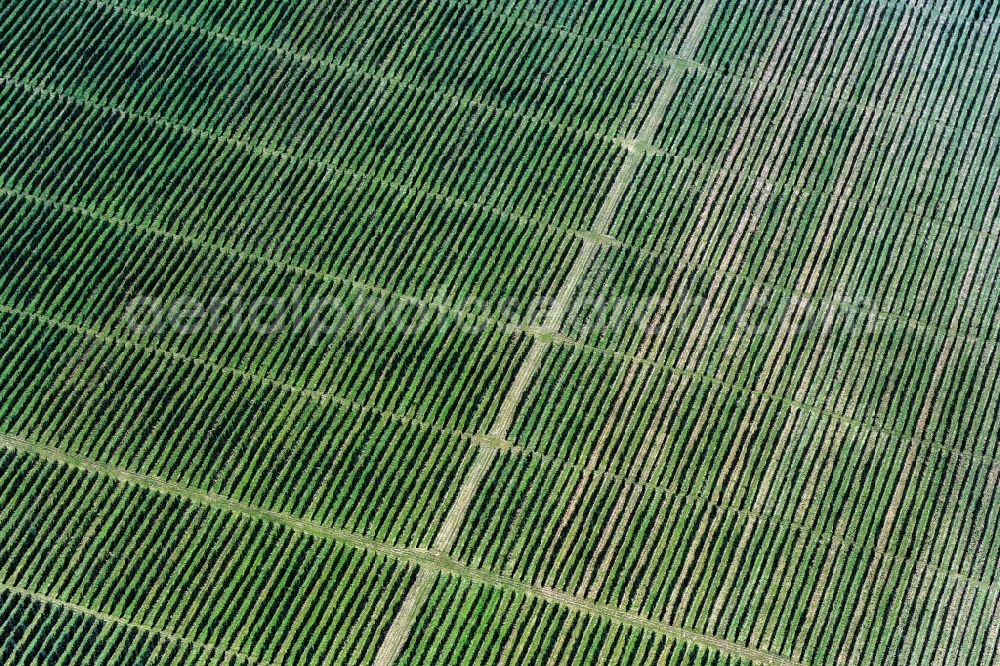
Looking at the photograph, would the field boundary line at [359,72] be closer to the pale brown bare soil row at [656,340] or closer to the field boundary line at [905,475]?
the pale brown bare soil row at [656,340]

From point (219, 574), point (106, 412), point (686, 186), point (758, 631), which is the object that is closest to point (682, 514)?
point (758, 631)

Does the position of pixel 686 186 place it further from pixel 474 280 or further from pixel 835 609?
pixel 835 609

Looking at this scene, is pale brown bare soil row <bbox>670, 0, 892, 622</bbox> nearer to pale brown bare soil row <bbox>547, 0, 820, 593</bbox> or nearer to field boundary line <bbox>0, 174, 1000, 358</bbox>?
field boundary line <bbox>0, 174, 1000, 358</bbox>

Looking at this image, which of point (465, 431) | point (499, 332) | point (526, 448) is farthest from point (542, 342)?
point (465, 431)

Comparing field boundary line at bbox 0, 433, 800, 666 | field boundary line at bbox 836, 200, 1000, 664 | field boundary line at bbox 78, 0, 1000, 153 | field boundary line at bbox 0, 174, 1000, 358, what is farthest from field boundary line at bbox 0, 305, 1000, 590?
field boundary line at bbox 78, 0, 1000, 153

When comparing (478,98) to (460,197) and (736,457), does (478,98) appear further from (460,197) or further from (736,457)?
(736,457)

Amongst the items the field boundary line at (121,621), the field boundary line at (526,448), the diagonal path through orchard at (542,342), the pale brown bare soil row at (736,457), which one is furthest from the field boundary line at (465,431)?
the field boundary line at (121,621)
